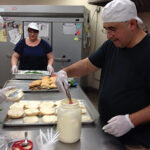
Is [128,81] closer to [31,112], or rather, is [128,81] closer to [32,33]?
[31,112]

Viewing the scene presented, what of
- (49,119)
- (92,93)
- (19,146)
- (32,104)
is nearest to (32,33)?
(32,104)

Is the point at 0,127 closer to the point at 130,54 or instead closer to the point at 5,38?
the point at 130,54

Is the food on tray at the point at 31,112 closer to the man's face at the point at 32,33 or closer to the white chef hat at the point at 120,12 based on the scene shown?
the white chef hat at the point at 120,12

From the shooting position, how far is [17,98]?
1.45 m

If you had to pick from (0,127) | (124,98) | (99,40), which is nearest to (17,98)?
(0,127)

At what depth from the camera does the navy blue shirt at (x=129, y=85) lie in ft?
3.80

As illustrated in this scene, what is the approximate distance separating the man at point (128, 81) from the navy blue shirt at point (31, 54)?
1815 mm

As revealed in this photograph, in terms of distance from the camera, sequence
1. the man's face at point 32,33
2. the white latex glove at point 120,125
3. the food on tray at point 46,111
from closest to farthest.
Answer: the white latex glove at point 120,125
the food on tray at point 46,111
the man's face at point 32,33

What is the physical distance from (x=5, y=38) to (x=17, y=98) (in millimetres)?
3109

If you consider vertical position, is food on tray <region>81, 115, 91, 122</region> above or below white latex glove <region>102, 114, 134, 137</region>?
below

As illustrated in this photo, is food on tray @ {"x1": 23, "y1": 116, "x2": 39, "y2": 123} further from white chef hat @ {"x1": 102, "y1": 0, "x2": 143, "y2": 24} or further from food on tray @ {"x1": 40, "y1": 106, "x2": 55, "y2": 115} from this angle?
white chef hat @ {"x1": 102, "y1": 0, "x2": 143, "y2": 24}

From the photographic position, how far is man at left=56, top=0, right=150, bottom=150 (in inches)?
43.2

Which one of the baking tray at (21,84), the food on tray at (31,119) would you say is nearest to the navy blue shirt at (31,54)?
the baking tray at (21,84)

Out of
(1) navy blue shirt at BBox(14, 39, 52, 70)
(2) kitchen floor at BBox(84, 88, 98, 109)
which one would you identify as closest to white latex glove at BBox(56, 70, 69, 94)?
(1) navy blue shirt at BBox(14, 39, 52, 70)
